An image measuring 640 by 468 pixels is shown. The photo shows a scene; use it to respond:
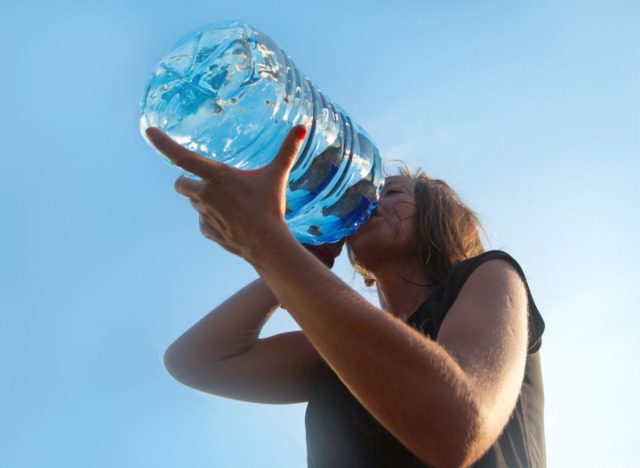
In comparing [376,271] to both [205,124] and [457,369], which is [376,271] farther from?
[457,369]

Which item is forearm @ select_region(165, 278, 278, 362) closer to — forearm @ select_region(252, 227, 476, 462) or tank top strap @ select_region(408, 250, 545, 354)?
tank top strap @ select_region(408, 250, 545, 354)

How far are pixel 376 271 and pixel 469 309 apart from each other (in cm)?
110

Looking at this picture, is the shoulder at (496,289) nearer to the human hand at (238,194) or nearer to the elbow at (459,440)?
the elbow at (459,440)

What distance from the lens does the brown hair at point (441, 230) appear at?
108 inches

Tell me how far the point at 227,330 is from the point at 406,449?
114 centimetres

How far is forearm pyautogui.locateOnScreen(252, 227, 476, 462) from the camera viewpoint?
1.37 meters

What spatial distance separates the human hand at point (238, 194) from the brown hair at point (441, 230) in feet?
3.96

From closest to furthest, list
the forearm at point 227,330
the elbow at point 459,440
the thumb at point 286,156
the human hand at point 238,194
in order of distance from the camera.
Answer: the elbow at point 459,440 → the human hand at point 238,194 → the thumb at point 286,156 → the forearm at point 227,330

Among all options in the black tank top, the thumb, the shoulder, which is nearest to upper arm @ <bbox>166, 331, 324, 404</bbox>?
the black tank top

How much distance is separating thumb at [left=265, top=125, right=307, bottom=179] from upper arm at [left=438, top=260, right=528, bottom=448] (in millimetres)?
606

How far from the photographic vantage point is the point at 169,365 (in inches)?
114

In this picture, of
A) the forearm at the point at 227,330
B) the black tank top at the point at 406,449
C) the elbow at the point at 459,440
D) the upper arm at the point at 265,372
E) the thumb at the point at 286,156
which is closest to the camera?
the elbow at the point at 459,440

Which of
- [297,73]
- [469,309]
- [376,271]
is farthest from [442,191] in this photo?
[469,309]

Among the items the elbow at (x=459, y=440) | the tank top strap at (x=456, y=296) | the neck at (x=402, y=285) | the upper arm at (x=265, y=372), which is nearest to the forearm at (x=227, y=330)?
the upper arm at (x=265, y=372)
